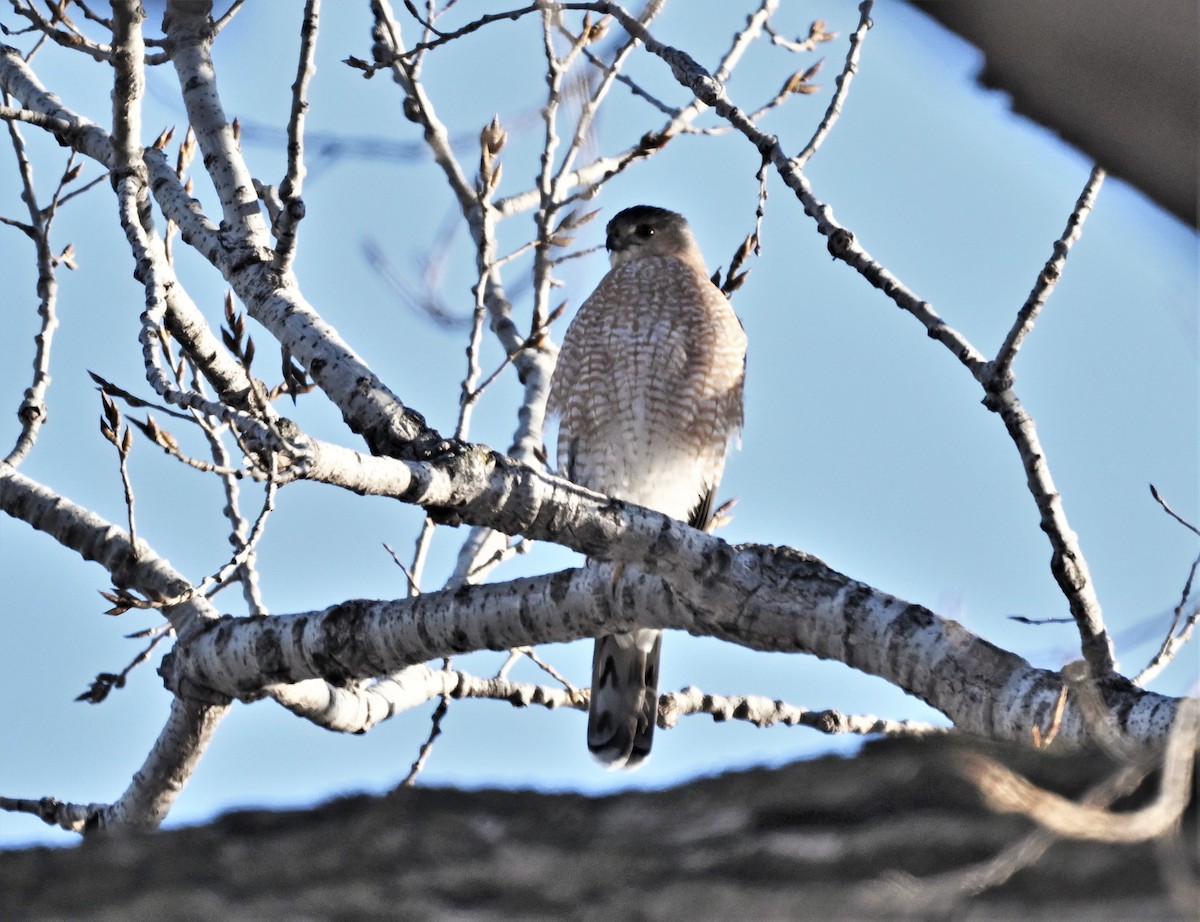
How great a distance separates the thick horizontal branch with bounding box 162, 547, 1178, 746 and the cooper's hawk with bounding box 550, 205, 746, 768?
218 cm

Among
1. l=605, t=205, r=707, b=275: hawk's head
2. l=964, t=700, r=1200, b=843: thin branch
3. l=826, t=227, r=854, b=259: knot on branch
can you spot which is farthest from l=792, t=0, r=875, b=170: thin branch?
l=605, t=205, r=707, b=275: hawk's head

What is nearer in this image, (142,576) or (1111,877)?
(1111,877)

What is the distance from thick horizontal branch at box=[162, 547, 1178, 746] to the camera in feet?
8.23

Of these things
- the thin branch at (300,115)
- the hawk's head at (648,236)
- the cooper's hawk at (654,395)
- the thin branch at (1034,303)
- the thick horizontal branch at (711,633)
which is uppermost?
the hawk's head at (648,236)

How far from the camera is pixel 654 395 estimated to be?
5.73 m

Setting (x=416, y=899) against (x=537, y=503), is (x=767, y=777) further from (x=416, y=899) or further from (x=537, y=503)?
(x=537, y=503)

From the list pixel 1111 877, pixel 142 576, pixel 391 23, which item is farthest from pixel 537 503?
pixel 391 23

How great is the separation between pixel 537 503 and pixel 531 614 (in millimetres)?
453

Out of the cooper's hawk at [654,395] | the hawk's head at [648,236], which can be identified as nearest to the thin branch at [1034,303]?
the cooper's hawk at [654,395]

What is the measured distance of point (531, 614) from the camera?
336cm

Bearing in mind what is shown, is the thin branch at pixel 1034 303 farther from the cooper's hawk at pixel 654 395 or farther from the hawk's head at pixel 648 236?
the hawk's head at pixel 648 236

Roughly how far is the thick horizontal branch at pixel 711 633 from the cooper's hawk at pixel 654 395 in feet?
7.15

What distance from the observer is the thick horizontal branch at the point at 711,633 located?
251 cm

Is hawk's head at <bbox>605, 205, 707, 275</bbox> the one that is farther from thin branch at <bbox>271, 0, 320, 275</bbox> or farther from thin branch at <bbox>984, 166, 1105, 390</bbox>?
thin branch at <bbox>984, 166, 1105, 390</bbox>
